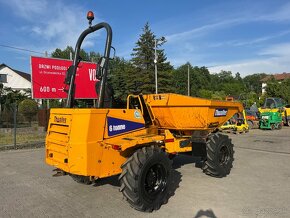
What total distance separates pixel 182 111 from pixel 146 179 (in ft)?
6.55

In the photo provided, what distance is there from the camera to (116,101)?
6492 mm

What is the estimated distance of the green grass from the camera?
1486 centimetres

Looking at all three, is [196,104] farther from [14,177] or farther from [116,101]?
[14,177]

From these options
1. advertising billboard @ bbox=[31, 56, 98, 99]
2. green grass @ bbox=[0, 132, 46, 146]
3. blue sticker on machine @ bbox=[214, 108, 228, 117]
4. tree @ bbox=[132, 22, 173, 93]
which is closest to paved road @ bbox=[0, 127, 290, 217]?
blue sticker on machine @ bbox=[214, 108, 228, 117]

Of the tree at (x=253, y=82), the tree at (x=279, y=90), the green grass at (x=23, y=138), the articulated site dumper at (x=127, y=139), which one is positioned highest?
the tree at (x=253, y=82)

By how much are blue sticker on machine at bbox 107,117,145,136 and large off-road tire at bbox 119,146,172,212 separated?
1.76 feet

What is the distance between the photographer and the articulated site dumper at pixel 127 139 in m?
5.30

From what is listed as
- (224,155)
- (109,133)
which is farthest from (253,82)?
(109,133)

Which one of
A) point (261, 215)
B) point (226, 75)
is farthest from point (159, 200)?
point (226, 75)

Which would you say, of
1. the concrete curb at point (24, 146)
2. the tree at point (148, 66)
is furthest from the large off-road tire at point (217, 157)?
the tree at point (148, 66)

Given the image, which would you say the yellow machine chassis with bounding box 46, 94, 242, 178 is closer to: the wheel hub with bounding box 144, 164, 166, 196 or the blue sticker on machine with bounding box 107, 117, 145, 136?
the blue sticker on machine with bounding box 107, 117, 145, 136

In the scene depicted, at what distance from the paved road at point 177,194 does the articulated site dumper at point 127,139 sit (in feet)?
1.34

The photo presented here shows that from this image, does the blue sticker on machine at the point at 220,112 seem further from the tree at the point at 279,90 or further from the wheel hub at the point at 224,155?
the tree at the point at 279,90

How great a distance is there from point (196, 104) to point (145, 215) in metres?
2.74
